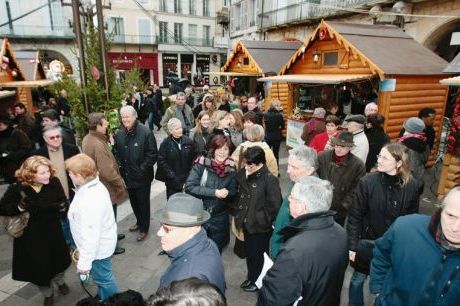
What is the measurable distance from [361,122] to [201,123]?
8.38 feet

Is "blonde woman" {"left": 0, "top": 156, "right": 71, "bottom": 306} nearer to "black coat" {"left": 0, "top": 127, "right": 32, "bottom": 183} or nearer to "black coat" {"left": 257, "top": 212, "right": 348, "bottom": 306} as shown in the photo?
"black coat" {"left": 257, "top": 212, "right": 348, "bottom": 306}

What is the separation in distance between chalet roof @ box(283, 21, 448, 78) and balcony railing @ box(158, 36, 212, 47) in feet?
102

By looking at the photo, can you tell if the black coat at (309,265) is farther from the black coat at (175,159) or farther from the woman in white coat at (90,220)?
the black coat at (175,159)

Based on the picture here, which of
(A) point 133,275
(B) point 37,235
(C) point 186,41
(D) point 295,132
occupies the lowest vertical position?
(A) point 133,275

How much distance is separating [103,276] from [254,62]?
11.1 m

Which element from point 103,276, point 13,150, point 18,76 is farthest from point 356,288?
point 18,76

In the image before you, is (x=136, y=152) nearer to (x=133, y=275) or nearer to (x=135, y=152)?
(x=135, y=152)

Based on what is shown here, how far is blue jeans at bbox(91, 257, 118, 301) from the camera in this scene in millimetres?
3232

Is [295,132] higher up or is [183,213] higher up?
[183,213]

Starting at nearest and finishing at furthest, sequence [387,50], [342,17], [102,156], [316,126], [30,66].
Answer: [102,156] → [316,126] → [387,50] → [30,66] → [342,17]

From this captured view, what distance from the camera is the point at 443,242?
1994 millimetres

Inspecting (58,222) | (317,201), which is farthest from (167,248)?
(58,222)

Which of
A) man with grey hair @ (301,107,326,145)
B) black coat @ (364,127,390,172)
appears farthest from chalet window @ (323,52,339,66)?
black coat @ (364,127,390,172)

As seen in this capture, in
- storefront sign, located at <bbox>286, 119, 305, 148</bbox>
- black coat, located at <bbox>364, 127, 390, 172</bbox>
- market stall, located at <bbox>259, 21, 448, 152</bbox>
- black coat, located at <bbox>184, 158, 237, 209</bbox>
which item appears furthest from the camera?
storefront sign, located at <bbox>286, 119, 305, 148</bbox>
